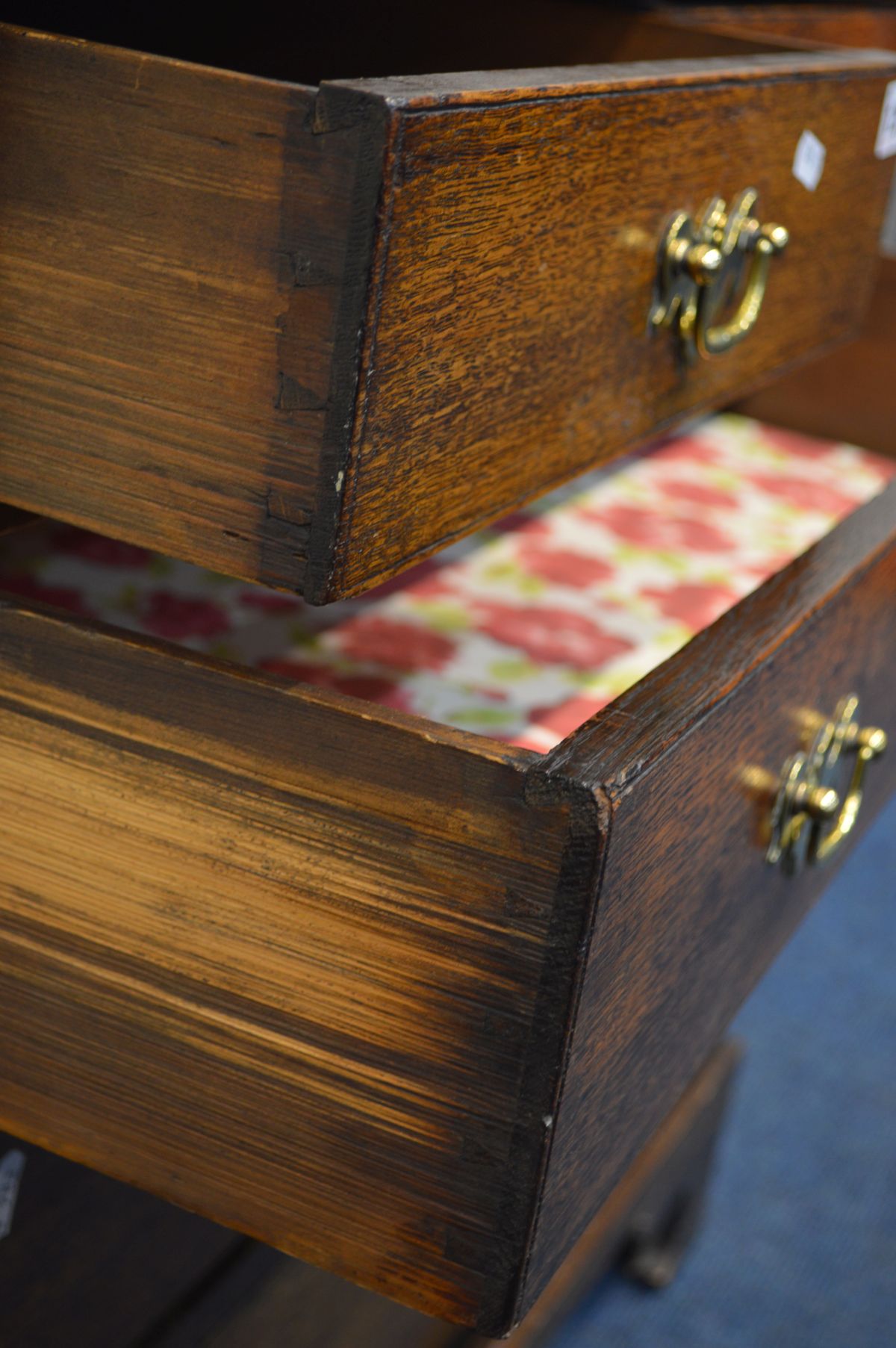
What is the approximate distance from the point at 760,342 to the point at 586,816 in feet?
1.24

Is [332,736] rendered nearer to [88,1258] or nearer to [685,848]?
[685,848]

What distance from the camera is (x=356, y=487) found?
374mm

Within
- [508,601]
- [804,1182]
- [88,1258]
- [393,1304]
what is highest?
[508,601]

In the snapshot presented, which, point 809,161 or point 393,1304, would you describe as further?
point 393,1304

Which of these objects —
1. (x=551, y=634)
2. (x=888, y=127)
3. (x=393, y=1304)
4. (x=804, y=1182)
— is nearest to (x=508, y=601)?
(x=551, y=634)

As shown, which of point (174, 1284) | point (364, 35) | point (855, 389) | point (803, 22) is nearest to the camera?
point (364, 35)

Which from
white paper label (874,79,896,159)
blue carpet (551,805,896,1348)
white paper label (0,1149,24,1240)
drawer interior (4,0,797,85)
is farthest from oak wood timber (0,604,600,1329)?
blue carpet (551,805,896,1348)

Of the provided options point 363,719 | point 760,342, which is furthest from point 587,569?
point 363,719

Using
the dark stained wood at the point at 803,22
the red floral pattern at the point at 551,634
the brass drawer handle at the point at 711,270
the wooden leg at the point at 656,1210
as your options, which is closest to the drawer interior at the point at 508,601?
the red floral pattern at the point at 551,634

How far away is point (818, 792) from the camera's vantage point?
1.80ft

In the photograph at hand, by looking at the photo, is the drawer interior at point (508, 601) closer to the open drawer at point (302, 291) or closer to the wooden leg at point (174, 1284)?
the open drawer at point (302, 291)

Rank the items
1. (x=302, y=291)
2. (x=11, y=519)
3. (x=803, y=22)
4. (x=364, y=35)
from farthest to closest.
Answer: (x=803, y=22) → (x=364, y=35) → (x=11, y=519) → (x=302, y=291)

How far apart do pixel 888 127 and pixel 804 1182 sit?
34.7 inches

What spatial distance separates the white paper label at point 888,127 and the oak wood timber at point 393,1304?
0.54 metres
